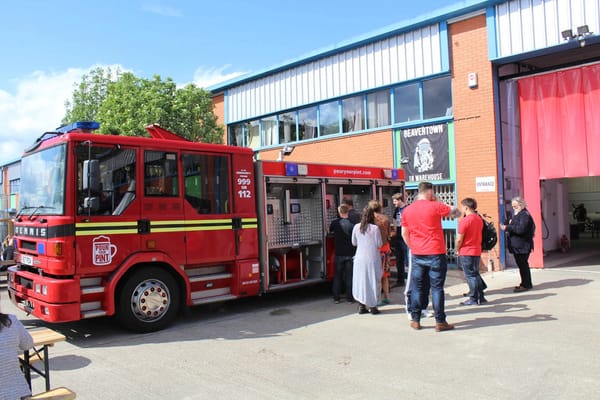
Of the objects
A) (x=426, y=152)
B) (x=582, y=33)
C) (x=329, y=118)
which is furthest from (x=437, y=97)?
(x=329, y=118)

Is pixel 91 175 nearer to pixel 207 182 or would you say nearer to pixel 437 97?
pixel 207 182

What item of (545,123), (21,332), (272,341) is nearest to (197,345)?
(272,341)

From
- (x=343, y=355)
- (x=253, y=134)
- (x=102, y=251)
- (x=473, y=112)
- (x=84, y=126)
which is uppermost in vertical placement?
(x=253, y=134)

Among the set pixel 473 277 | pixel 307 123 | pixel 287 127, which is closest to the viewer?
pixel 473 277

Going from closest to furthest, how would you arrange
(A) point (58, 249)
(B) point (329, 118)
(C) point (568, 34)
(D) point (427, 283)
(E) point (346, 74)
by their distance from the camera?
1. (A) point (58, 249)
2. (D) point (427, 283)
3. (C) point (568, 34)
4. (E) point (346, 74)
5. (B) point (329, 118)

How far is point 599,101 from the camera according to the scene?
1068cm

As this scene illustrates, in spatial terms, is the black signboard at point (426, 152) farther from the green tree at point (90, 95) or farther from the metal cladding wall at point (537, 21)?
the green tree at point (90, 95)

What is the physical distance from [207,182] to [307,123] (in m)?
9.25

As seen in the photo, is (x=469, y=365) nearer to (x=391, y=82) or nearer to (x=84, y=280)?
(x=84, y=280)

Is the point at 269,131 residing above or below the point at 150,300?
above

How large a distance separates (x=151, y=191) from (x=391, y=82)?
8734mm

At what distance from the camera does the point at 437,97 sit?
41.8 feet

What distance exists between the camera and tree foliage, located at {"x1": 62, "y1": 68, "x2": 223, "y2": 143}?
1520 centimetres

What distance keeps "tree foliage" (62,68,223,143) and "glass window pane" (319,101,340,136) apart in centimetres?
390
